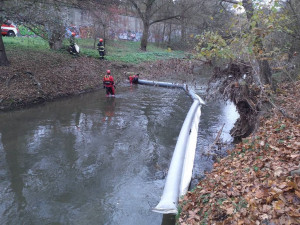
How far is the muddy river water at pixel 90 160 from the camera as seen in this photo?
508 cm

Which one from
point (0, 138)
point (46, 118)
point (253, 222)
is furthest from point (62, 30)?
point (253, 222)

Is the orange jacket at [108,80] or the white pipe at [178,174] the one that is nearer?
the white pipe at [178,174]

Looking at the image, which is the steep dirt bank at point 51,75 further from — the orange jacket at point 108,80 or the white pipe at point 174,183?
the white pipe at point 174,183

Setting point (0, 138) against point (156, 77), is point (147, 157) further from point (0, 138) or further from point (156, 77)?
point (156, 77)

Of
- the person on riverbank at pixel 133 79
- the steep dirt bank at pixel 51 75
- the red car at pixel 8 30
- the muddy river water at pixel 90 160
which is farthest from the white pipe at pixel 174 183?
the red car at pixel 8 30

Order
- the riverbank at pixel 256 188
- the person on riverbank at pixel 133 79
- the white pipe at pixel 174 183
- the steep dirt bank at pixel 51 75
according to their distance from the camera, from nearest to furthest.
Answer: the riverbank at pixel 256 188
the white pipe at pixel 174 183
the steep dirt bank at pixel 51 75
the person on riverbank at pixel 133 79

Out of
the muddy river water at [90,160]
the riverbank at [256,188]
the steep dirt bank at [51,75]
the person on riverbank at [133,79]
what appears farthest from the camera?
the person on riverbank at [133,79]

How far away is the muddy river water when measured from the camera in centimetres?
508

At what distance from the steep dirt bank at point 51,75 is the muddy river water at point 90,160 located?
87cm

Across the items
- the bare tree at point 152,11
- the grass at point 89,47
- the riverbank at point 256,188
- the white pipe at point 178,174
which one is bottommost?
the white pipe at point 178,174

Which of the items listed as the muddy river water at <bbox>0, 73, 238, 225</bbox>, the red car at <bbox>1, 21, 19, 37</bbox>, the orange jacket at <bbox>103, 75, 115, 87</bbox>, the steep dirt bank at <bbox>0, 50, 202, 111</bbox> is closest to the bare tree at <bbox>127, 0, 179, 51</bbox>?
the steep dirt bank at <bbox>0, 50, 202, 111</bbox>

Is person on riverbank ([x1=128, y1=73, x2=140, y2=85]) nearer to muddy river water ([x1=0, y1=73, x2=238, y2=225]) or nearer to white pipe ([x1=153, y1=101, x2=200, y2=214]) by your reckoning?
muddy river water ([x1=0, y1=73, x2=238, y2=225])

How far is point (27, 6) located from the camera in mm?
11047

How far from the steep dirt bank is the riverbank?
8.39 metres
